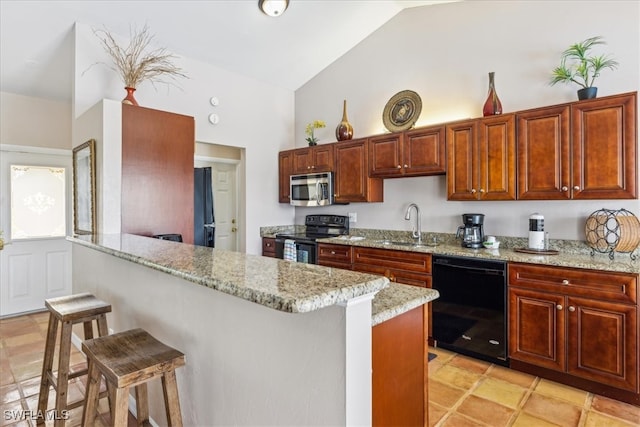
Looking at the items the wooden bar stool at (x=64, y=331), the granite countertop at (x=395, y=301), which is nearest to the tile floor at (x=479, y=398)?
the wooden bar stool at (x=64, y=331)

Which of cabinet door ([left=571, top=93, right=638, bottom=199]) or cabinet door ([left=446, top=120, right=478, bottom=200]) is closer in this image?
cabinet door ([left=571, top=93, right=638, bottom=199])

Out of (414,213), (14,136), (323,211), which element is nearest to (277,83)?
(323,211)

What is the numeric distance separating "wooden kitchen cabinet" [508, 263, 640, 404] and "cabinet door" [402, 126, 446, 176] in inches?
46.7

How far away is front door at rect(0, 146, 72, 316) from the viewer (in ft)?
12.8

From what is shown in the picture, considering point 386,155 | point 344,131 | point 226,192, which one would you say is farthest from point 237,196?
point 386,155

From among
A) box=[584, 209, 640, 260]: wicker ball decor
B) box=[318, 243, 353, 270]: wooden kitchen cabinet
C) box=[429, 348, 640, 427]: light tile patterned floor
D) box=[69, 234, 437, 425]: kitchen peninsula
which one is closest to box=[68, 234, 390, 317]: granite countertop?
box=[69, 234, 437, 425]: kitchen peninsula

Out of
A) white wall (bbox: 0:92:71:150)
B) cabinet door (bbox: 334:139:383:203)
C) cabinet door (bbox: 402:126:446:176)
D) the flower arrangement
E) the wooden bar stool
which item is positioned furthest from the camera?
the flower arrangement

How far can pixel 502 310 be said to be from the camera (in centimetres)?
267

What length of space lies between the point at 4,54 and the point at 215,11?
195cm

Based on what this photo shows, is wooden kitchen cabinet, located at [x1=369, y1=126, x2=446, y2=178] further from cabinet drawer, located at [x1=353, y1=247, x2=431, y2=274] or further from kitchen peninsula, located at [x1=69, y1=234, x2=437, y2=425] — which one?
kitchen peninsula, located at [x1=69, y1=234, x2=437, y2=425]

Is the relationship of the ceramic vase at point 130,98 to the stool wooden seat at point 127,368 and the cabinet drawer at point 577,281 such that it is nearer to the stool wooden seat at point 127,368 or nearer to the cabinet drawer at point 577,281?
the stool wooden seat at point 127,368

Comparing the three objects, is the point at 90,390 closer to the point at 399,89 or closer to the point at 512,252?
the point at 512,252

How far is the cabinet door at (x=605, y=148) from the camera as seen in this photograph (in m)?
2.37

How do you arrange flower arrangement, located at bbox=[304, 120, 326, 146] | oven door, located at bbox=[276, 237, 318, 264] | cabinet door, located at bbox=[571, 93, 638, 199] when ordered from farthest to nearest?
flower arrangement, located at bbox=[304, 120, 326, 146] → oven door, located at bbox=[276, 237, 318, 264] → cabinet door, located at bbox=[571, 93, 638, 199]
